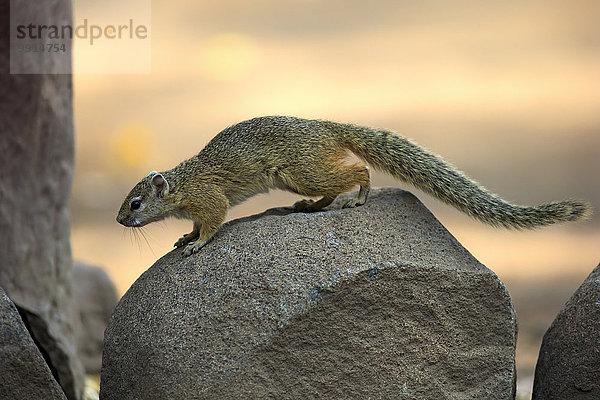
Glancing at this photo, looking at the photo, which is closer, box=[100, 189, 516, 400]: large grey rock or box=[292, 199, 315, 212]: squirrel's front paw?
box=[100, 189, 516, 400]: large grey rock

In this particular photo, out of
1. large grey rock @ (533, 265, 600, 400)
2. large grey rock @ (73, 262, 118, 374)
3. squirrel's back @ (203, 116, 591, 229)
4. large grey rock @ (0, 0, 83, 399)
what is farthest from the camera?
large grey rock @ (73, 262, 118, 374)

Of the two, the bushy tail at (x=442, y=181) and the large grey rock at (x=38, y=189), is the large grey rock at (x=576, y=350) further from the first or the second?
the large grey rock at (x=38, y=189)

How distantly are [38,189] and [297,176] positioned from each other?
314cm

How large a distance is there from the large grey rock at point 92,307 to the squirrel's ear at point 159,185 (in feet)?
16.0

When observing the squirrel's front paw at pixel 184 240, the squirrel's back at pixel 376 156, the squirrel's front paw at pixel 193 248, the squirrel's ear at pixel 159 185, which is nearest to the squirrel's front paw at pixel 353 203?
the squirrel's back at pixel 376 156

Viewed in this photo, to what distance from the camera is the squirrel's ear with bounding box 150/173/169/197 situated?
20.1 ft

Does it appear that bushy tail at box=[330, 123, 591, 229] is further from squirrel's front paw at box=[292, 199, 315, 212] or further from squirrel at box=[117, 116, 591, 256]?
squirrel's front paw at box=[292, 199, 315, 212]

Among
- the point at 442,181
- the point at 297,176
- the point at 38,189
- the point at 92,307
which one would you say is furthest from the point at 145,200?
the point at 92,307

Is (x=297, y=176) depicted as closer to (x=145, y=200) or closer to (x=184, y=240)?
(x=184, y=240)

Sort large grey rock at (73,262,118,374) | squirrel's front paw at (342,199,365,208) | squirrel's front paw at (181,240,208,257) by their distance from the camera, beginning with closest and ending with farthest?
1. squirrel's front paw at (181,240,208,257)
2. squirrel's front paw at (342,199,365,208)
3. large grey rock at (73,262,118,374)

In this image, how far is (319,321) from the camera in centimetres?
517

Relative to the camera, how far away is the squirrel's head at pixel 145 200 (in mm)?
6137

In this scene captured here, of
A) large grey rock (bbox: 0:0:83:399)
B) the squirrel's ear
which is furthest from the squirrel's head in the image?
large grey rock (bbox: 0:0:83:399)

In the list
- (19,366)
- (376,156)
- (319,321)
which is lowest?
(19,366)
